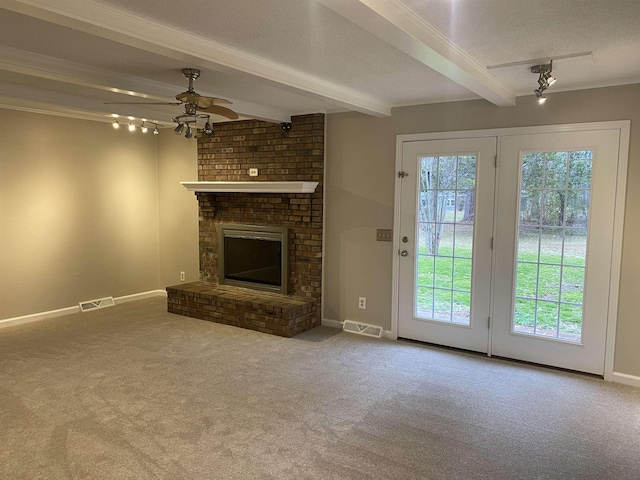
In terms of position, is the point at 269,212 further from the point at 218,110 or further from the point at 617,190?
the point at 617,190

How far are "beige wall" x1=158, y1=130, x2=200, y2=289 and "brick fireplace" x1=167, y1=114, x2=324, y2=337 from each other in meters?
0.44

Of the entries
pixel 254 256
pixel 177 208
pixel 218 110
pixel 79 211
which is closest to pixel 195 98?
pixel 218 110

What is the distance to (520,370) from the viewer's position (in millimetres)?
3863

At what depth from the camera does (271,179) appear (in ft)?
17.4

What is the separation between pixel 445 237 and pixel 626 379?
1816mm

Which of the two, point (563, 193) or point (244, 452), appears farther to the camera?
point (563, 193)

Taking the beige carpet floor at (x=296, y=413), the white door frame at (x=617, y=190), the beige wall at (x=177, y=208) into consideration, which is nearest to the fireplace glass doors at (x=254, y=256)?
the beige wall at (x=177, y=208)

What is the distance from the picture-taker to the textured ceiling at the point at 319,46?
2139 mm

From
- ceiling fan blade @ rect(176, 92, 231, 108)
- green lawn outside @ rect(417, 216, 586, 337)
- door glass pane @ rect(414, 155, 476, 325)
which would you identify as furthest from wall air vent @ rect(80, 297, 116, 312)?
green lawn outside @ rect(417, 216, 586, 337)

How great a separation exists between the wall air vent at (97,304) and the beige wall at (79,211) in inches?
3.0

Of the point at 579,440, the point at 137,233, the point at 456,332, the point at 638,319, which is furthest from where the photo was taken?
the point at 137,233

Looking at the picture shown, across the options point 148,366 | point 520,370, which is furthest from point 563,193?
point 148,366

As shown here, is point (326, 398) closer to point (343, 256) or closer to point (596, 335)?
point (343, 256)

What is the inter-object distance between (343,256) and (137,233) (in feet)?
10.0
